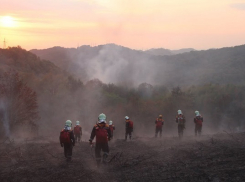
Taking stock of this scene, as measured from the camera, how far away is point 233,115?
59.7m

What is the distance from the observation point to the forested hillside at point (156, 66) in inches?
4806

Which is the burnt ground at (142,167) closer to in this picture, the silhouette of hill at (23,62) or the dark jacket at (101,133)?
the dark jacket at (101,133)

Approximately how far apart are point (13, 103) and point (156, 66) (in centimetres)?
13420

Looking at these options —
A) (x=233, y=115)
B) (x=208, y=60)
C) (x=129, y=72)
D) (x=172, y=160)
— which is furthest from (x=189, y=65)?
(x=172, y=160)

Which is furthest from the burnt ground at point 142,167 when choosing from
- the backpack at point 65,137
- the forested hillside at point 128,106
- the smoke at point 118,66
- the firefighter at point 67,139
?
the smoke at point 118,66

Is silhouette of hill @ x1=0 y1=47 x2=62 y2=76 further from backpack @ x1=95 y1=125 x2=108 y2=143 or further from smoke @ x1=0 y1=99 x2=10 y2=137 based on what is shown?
backpack @ x1=95 y1=125 x2=108 y2=143

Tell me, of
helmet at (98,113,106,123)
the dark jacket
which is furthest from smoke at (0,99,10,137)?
helmet at (98,113,106,123)

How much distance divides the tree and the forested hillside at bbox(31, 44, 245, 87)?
247 ft

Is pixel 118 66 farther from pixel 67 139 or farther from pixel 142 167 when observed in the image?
pixel 142 167

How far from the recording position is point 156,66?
161625 mm

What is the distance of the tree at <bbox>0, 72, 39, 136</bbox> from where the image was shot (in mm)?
30438

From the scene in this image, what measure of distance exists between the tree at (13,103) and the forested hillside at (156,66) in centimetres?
7538

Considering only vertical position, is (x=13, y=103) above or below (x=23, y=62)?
below

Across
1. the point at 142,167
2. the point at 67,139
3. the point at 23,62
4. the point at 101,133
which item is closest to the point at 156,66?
the point at 23,62
